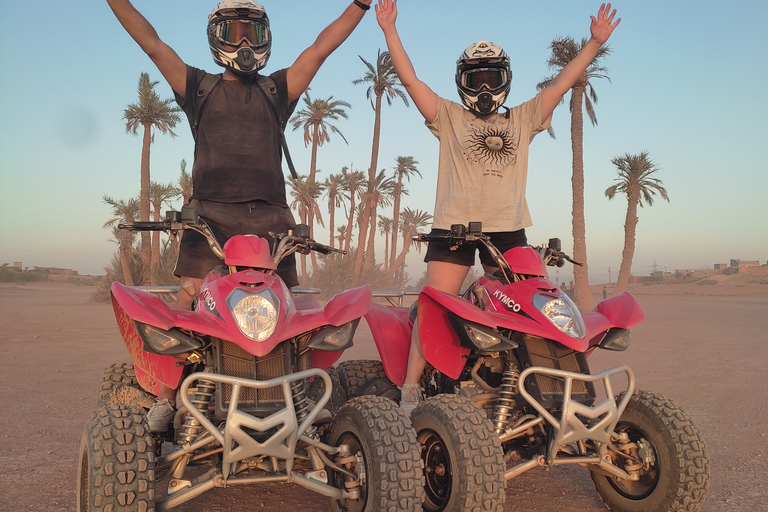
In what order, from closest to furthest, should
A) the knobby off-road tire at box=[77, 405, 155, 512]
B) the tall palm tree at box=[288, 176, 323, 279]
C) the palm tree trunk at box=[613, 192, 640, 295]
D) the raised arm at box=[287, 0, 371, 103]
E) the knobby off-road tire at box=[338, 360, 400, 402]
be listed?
the knobby off-road tire at box=[77, 405, 155, 512], the raised arm at box=[287, 0, 371, 103], the knobby off-road tire at box=[338, 360, 400, 402], the palm tree trunk at box=[613, 192, 640, 295], the tall palm tree at box=[288, 176, 323, 279]

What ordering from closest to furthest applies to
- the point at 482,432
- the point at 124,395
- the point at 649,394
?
the point at 482,432 → the point at 649,394 → the point at 124,395

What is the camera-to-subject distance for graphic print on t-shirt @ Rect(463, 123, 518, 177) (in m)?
4.57

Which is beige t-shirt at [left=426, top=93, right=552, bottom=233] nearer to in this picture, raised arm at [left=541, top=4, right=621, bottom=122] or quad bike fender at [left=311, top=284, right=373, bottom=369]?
raised arm at [left=541, top=4, right=621, bottom=122]

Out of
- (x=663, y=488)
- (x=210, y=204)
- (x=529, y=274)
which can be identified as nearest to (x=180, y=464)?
(x=210, y=204)

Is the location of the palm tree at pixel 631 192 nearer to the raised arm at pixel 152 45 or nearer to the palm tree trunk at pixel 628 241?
the palm tree trunk at pixel 628 241

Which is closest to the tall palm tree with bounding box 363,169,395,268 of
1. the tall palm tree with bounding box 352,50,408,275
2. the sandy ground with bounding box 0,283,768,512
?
the tall palm tree with bounding box 352,50,408,275

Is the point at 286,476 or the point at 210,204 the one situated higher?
the point at 210,204

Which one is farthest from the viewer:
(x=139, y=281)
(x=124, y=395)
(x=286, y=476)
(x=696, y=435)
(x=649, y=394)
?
(x=139, y=281)

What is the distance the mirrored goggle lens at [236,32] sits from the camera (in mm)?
4031

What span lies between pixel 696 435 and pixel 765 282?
63.3 m

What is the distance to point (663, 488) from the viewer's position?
3449mm

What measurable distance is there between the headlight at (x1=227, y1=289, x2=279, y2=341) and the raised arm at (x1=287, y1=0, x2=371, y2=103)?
192cm

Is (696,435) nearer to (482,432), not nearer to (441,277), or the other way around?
(482,432)

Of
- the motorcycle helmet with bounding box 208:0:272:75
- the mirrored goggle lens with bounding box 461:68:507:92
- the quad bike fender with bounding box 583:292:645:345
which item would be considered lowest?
the quad bike fender with bounding box 583:292:645:345
